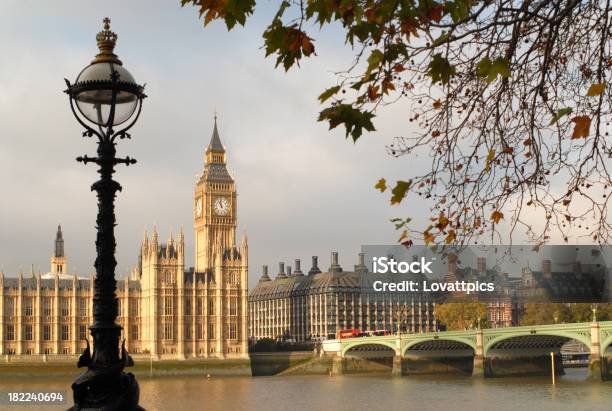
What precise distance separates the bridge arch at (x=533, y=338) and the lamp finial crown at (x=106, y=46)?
53.1 metres

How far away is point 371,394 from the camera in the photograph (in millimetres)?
49156

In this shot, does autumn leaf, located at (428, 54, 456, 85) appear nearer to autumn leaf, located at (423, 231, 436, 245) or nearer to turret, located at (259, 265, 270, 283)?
autumn leaf, located at (423, 231, 436, 245)

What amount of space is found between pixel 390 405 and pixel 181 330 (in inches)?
1589

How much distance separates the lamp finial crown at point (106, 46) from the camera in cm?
591

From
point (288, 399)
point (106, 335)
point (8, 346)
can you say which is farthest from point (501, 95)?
point (8, 346)

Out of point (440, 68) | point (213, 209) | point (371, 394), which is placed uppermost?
point (213, 209)

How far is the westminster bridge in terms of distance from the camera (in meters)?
56.0

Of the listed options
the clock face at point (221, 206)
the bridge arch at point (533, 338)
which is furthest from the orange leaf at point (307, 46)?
the clock face at point (221, 206)

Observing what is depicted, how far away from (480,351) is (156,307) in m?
28.9

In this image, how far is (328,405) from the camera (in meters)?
43.3

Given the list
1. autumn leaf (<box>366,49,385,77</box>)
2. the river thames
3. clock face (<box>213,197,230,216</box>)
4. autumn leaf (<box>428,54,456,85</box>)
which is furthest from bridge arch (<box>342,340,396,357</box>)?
autumn leaf (<box>366,49,385,77</box>)

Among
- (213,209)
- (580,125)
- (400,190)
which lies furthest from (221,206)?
(580,125)

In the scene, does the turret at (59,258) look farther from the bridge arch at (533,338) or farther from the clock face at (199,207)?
the bridge arch at (533,338)

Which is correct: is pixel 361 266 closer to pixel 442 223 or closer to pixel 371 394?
pixel 371 394
